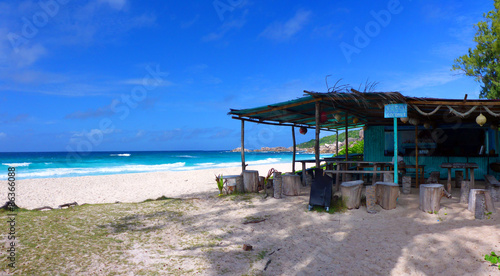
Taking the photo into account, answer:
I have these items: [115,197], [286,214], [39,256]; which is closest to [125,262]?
[39,256]

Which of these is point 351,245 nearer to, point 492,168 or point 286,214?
point 286,214

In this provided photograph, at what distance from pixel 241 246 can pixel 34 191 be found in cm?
1344

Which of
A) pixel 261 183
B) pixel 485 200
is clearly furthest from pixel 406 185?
pixel 261 183

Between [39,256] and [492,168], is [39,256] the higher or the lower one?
the lower one

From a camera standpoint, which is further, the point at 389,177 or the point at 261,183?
the point at 261,183

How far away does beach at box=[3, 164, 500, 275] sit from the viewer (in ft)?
11.9

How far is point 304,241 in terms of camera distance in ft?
15.2

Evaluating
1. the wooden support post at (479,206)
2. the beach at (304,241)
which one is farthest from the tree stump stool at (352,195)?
the wooden support post at (479,206)

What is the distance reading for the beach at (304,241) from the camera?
11.9 ft

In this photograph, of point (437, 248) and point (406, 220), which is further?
point (406, 220)

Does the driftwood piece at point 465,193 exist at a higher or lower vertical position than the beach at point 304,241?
higher

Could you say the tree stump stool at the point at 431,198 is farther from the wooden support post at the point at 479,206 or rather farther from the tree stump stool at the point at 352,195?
the tree stump stool at the point at 352,195

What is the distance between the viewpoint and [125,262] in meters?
3.79

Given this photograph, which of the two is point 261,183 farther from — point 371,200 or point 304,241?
point 304,241
